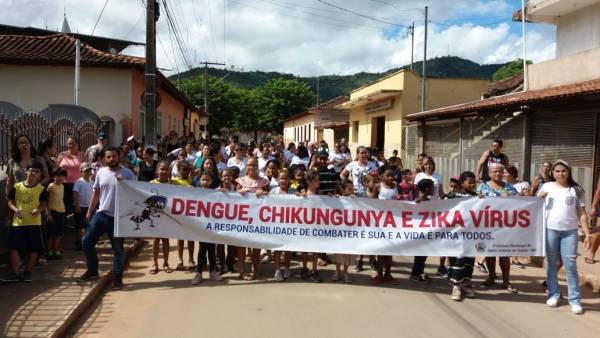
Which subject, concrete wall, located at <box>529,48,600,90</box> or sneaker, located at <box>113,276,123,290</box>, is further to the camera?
concrete wall, located at <box>529,48,600,90</box>

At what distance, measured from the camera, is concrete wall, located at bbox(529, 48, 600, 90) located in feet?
48.1

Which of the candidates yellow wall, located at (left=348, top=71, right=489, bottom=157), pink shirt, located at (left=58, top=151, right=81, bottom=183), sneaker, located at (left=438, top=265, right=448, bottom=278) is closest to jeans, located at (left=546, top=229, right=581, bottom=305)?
sneaker, located at (left=438, top=265, right=448, bottom=278)

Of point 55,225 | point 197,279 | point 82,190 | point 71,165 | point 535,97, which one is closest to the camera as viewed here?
point 197,279

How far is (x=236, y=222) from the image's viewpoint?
6.76 metres

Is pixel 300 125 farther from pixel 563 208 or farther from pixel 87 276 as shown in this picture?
pixel 563 208

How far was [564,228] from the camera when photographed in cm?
592

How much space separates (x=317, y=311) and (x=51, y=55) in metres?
16.0

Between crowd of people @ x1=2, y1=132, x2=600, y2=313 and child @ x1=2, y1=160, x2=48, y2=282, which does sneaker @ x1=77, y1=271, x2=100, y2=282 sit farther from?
child @ x1=2, y1=160, x2=48, y2=282

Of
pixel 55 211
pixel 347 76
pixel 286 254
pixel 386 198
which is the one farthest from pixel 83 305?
pixel 347 76

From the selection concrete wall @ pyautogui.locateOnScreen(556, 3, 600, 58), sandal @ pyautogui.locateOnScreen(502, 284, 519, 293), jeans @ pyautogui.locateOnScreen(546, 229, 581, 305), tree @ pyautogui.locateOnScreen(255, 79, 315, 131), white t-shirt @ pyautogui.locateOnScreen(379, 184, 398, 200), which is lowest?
sandal @ pyautogui.locateOnScreen(502, 284, 519, 293)

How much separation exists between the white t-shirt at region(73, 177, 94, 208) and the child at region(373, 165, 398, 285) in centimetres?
453

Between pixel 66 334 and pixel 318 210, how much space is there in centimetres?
328

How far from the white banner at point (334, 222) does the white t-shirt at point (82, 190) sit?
5.63ft

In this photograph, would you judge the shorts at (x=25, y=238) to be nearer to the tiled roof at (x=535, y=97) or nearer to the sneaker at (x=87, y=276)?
the sneaker at (x=87, y=276)
